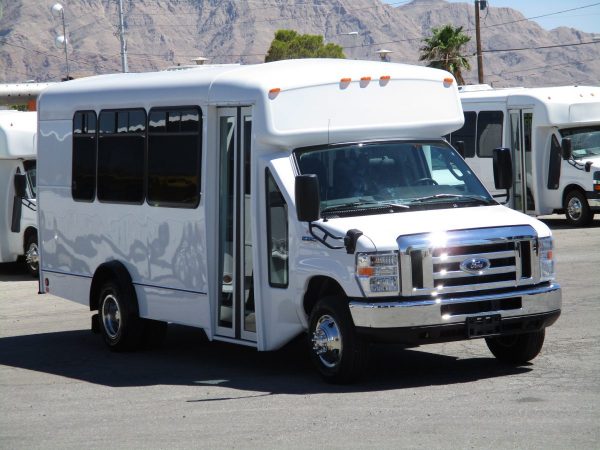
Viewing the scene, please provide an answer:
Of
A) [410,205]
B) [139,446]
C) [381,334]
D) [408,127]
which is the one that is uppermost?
[408,127]

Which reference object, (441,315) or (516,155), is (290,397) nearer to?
(441,315)

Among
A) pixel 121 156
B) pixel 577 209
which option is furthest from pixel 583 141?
pixel 121 156

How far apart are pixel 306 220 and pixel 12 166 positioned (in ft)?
43.4

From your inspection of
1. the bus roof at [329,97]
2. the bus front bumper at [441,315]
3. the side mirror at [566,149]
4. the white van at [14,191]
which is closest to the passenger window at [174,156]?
the bus roof at [329,97]

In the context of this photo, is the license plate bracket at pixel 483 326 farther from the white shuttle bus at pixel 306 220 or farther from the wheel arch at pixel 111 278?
the wheel arch at pixel 111 278

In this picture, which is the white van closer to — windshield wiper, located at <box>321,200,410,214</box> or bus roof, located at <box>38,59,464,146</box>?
bus roof, located at <box>38,59,464,146</box>

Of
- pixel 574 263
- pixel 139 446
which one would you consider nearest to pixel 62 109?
pixel 139 446

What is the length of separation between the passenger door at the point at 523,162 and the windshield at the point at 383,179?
15955 millimetres

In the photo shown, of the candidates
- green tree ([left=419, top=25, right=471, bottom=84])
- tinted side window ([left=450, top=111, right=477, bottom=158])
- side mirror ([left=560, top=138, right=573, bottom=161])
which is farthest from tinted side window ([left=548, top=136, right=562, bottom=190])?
green tree ([left=419, top=25, right=471, bottom=84])

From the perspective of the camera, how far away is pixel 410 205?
11.2 meters

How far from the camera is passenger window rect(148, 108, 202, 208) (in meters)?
12.4

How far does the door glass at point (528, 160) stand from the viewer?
2750cm

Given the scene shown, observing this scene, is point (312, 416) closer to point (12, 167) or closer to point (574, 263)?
point (574, 263)

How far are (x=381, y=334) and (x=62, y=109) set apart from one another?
5756 millimetres
